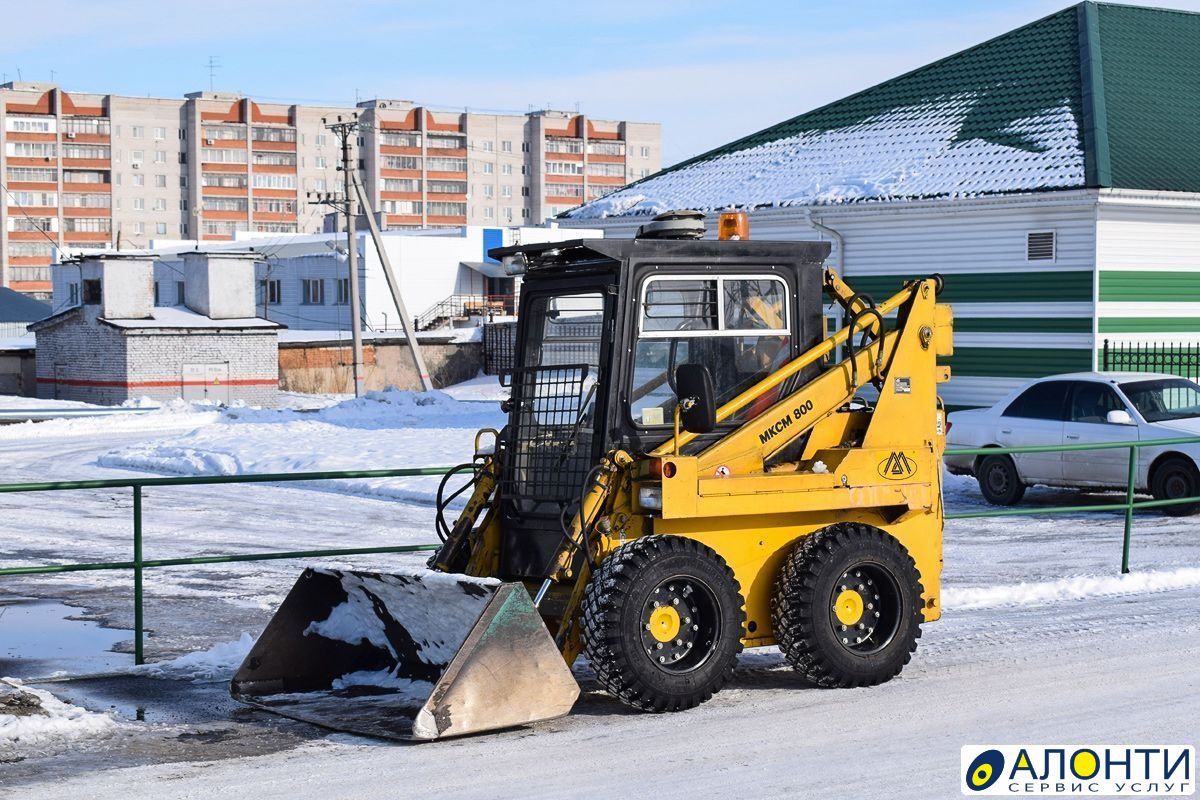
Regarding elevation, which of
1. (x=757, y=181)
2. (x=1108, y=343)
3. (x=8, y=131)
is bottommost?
(x=1108, y=343)

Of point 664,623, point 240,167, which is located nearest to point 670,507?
point 664,623

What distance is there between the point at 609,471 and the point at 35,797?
3.24 meters

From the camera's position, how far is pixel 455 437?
30.6m

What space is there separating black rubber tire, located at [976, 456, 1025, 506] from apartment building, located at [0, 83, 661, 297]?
4107 inches

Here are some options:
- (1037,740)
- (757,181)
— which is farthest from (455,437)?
(1037,740)

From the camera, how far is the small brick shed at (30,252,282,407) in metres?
53.5

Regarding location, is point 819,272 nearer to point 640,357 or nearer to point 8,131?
point 640,357

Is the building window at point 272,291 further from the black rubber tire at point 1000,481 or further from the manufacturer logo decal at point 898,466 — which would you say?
the manufacturer logo decal at point 898,466

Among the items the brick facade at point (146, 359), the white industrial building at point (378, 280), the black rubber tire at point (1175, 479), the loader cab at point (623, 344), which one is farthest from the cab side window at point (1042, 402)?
A: the white industrial building at point (378, 280)

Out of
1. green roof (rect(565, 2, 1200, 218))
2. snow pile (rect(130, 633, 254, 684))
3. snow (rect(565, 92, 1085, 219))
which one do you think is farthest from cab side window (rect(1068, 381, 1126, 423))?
snow pile (rect(130, 633, 254, 684))

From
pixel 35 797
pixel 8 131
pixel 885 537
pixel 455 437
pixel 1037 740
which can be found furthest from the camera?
pixel 8 131

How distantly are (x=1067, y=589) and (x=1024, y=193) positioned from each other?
1442 centimetres

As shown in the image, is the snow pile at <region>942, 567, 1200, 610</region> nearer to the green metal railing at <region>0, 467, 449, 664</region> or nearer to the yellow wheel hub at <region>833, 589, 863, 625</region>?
the yellow wheel hub at <region>833, 589, 863, 625</region>

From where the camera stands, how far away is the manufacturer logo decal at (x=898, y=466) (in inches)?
363
